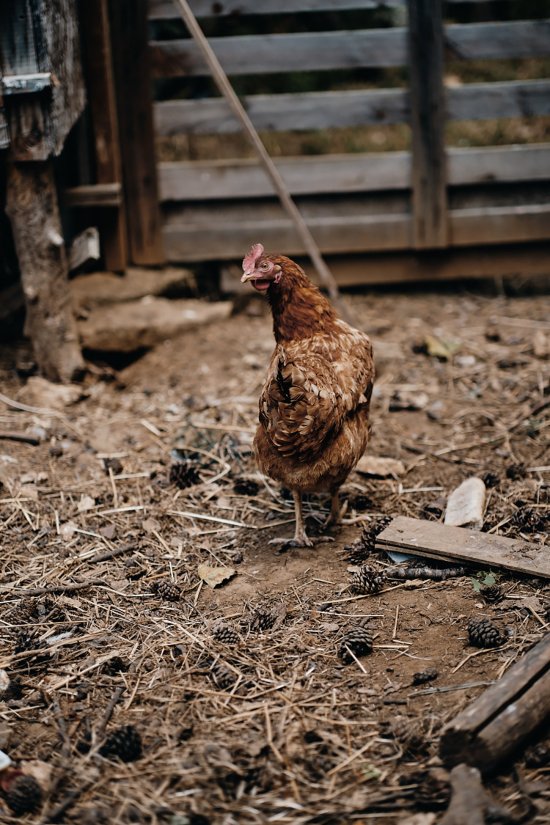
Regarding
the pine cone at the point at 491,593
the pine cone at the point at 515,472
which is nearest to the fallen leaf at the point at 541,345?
the pine cone at the point at 515,472

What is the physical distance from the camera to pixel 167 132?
5434mm

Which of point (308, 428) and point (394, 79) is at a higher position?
point (394, 79)

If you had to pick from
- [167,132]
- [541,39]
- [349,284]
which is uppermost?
[541,39]

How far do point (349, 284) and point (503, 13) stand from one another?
145 inches

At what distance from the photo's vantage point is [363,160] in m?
5.54

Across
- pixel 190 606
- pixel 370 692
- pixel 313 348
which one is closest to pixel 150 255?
pixel 313 348

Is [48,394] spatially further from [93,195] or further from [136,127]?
[136,127]

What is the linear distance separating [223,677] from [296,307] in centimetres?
148

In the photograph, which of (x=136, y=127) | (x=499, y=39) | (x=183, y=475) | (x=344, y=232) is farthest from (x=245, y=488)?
(x=499, y=39)

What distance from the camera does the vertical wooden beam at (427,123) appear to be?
5266 millimetres

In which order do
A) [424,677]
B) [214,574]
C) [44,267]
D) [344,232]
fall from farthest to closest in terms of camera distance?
1. [344,232]
2. [44,267]
3. [214,574]
4. [424,677]

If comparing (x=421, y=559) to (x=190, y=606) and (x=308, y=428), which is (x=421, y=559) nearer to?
(x=308, y=428)

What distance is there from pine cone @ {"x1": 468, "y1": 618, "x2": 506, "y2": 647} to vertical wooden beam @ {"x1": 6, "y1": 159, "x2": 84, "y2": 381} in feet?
9.21

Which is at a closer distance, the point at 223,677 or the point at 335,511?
the point at 223,677
